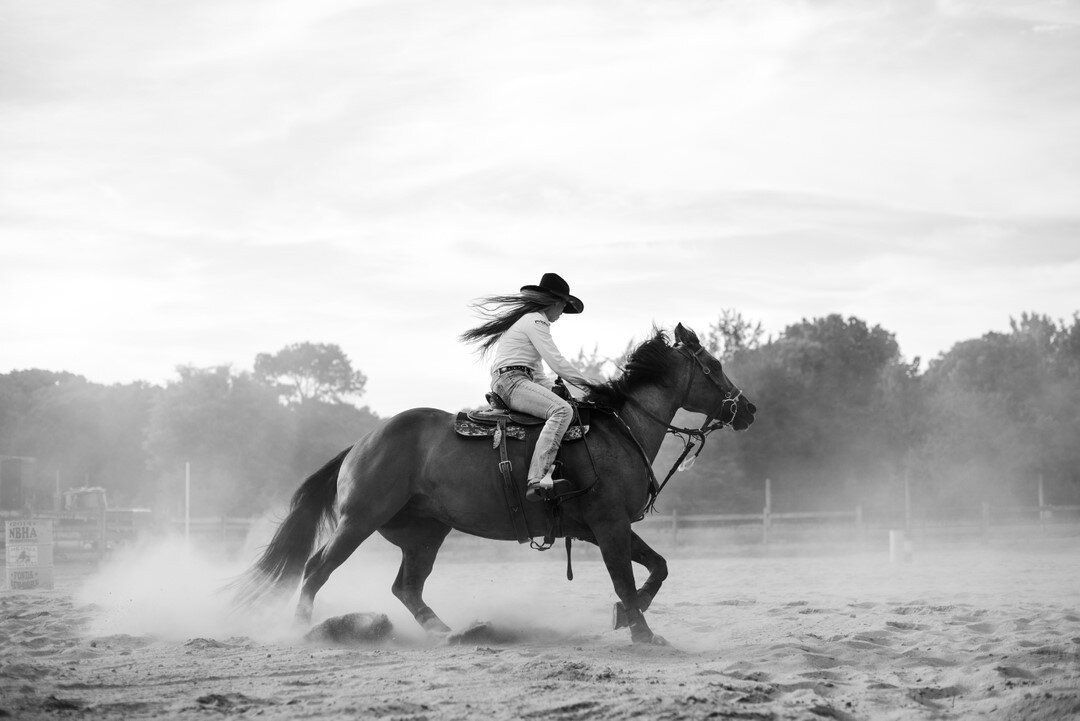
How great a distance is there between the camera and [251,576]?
8.84 m

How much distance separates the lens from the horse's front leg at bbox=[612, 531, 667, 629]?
786 cm

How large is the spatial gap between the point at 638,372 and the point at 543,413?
1058 mm

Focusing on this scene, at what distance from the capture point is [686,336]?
8.80 m

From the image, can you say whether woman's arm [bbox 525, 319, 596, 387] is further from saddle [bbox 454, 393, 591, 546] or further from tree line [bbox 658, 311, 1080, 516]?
tree line [bbox 658, 311, 1080, 516]

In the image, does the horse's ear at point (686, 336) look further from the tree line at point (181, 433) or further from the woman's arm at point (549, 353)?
the tree line at point (181, 433)

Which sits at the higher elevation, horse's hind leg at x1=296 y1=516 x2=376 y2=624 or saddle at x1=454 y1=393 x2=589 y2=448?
saddle at x1=454 y1=393 x2=589 y2=448

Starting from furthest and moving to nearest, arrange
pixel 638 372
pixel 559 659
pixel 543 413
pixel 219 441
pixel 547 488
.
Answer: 1. pixel 219 441
2. pixel 638 372
3. pixel 543 413
4. pixel 547 488
5. pixel 559 659

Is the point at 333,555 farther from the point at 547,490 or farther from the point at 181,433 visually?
the point at 181,433

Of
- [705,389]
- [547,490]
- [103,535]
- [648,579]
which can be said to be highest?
[705,389]

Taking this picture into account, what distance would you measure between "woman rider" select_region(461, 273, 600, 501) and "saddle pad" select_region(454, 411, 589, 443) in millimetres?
144

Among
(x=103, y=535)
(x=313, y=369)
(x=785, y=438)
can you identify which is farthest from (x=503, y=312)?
(x=313, y=369)

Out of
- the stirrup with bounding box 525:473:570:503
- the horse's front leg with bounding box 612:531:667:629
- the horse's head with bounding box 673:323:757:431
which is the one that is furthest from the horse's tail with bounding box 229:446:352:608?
the horse's head with bounding box 673:323:757:431

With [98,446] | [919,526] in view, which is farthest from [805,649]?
[98,446]

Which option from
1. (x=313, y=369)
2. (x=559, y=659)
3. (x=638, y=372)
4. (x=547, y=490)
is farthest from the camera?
(x=313, y=369)
